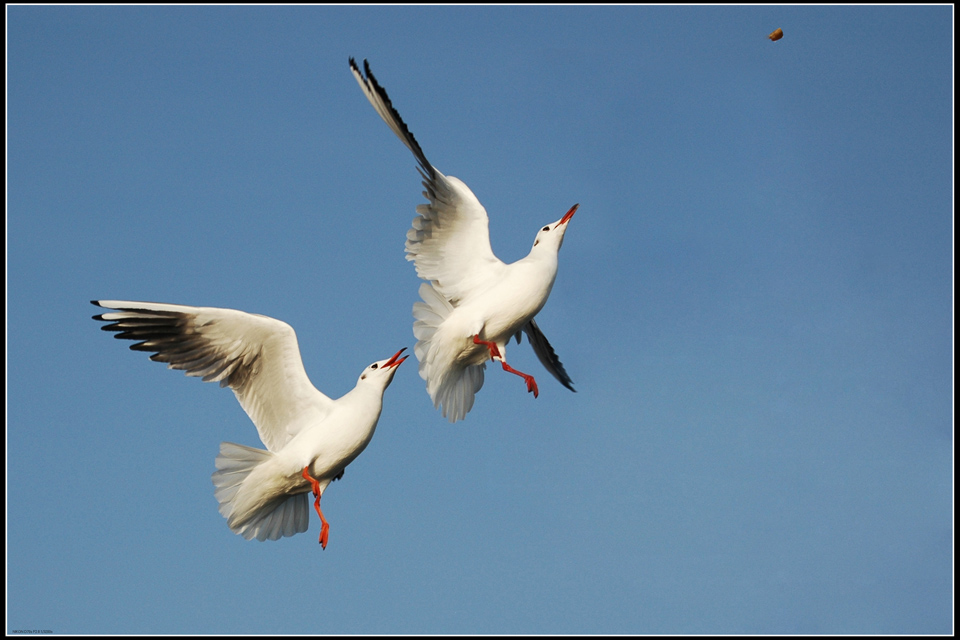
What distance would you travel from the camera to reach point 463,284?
10.2 meters

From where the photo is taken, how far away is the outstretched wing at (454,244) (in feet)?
33.2

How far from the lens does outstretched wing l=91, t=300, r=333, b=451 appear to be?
9469mm

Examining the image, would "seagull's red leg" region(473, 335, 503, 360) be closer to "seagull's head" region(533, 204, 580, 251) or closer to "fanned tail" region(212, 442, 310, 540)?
"seagull's head" region(533, 204, 580, 251)

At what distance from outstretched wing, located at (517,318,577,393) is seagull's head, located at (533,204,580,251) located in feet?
5.15

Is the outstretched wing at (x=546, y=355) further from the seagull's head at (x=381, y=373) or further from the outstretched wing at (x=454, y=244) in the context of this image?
the seagull's head at (x=381, y=373)

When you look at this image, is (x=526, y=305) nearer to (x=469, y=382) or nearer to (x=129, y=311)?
(x=469, y=382)

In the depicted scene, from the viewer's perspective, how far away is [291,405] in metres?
9.70

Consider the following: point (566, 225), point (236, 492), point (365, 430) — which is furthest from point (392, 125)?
point (236, 492)

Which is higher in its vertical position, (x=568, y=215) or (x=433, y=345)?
(x=568, y=215)

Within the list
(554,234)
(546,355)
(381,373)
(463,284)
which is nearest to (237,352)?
(381,373)

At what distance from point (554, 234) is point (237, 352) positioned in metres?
2.87

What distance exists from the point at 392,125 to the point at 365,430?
2.46 m

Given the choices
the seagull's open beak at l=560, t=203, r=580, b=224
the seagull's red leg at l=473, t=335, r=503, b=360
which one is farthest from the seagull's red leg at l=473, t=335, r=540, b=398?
the seagull's open beak at l=560, t=203, r=580, b=224

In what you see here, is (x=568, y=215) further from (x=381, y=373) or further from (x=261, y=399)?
(x=261, y=399)
